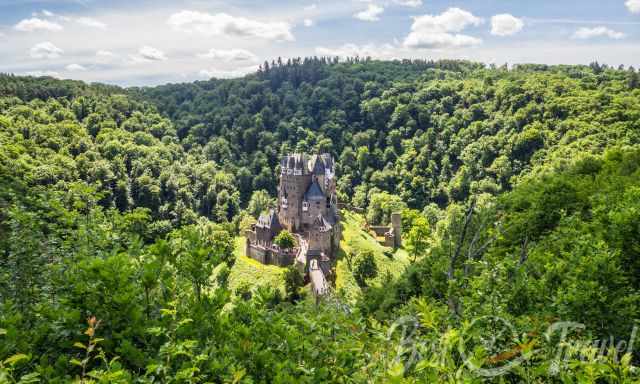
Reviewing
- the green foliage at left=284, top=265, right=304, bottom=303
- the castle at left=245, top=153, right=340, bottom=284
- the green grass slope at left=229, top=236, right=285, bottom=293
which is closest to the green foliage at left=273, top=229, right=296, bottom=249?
the castle at left=245, top=153, right=340, bottom=284

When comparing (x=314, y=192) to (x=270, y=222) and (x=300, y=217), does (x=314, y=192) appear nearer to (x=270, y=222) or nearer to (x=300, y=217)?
(x=300, y=217)

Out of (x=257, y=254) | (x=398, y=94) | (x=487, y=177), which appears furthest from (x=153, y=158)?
(x=398, y=94)

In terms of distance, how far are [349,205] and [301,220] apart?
36.5 meters

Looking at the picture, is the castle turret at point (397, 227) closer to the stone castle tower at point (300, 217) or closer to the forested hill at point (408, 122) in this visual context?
the stone castle tower at point (300, 217)

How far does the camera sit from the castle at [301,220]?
49338 mm

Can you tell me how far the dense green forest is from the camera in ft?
20.1

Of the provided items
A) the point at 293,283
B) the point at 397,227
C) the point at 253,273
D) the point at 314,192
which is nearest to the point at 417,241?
the point at 397,227

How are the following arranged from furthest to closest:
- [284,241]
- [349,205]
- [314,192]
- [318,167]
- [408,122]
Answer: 1. [408,122]
2. [349,205]
3. [318,167]
4. [314,192]
5. [284,241]

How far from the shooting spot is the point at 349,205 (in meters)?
93.4

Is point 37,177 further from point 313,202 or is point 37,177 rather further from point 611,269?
point 611,269

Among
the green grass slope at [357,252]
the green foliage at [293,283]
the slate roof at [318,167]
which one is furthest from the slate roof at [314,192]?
the green foliage at [293,283]

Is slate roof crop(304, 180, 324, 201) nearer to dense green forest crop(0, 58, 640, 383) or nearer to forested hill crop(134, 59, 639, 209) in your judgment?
dense green forest crop(0, 58, 640, 383)

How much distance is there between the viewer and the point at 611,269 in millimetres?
Result: 10555

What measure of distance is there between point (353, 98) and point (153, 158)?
8031cm
